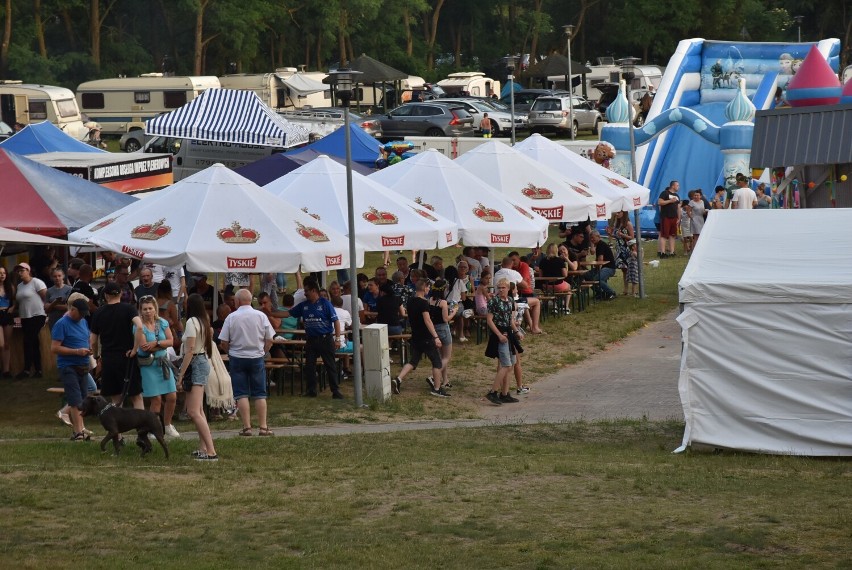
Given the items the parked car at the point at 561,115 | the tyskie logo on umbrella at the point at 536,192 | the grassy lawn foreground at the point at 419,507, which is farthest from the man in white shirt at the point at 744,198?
the parked car at the point at 561,115

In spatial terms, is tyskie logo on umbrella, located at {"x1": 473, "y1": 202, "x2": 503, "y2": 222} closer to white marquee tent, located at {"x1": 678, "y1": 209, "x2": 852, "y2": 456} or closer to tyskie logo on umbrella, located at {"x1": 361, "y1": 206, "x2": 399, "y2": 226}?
tyskie logo on umbrella, located at {"x1": 361, "y1": 206, "x2": 399, "y2": 226}

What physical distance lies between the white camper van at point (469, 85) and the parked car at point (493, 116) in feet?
33.2

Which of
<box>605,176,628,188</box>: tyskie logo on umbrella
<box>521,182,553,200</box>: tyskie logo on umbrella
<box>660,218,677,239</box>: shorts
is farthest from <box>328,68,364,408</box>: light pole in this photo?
<box>660,218,677,239</box>: shorts

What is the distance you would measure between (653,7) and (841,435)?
5723cm

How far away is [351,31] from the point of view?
65.6m

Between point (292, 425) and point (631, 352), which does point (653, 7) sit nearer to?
point (631, 352)

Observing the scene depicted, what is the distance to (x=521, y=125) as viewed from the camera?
1987 inches

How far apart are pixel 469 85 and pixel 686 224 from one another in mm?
35196

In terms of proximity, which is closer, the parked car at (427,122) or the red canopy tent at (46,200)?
the red canopy tent at (46,200)

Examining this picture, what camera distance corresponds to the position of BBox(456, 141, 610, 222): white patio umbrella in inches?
819

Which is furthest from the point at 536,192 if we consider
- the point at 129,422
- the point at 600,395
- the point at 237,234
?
the point at 129,422

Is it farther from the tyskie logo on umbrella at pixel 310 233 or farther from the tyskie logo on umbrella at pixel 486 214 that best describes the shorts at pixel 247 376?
the tyskie logo on umbrella at pixel 486 214

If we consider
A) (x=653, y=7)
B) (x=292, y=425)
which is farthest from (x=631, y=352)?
(x=653, y=7)

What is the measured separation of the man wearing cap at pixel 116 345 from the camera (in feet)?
41.0
